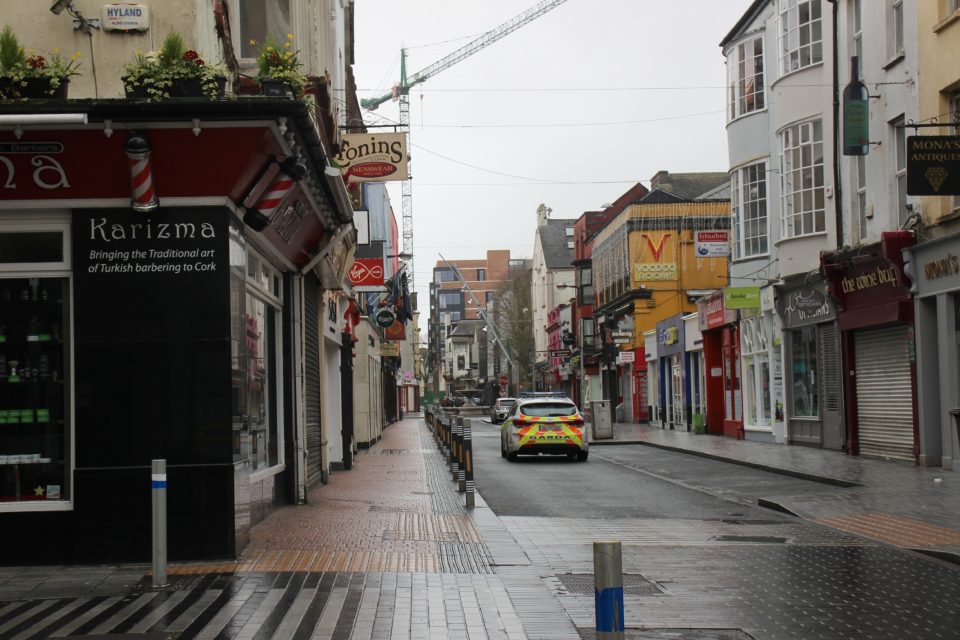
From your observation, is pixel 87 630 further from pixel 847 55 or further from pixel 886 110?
pixel 847 55

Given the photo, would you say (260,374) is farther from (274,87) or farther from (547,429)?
(547,429)

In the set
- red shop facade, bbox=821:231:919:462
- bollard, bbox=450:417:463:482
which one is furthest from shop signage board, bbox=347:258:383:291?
red shop facade, bbox=821:231:919:462

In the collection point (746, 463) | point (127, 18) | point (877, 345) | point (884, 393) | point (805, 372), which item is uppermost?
point (127, 18)

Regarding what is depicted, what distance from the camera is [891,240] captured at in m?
20.0

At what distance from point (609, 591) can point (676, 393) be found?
39474 millimetres

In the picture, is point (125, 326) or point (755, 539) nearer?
point (125, 326)

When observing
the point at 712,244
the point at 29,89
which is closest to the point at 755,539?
the point at 29,89

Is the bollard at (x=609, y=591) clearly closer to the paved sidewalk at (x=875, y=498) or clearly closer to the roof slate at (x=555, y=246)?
the paved sidewalk at (x=875, y=498)

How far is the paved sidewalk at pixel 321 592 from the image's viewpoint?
23.2ft

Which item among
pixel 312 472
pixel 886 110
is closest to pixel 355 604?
pixel 312 472

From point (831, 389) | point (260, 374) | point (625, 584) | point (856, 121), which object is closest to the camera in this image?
point (625, 584)

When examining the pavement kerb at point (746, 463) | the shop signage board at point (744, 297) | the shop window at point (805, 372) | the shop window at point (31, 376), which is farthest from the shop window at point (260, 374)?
the shop signage board at point (744, 297)

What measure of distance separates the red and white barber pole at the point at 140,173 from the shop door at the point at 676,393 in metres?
33.3

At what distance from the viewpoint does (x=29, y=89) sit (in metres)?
9.49
